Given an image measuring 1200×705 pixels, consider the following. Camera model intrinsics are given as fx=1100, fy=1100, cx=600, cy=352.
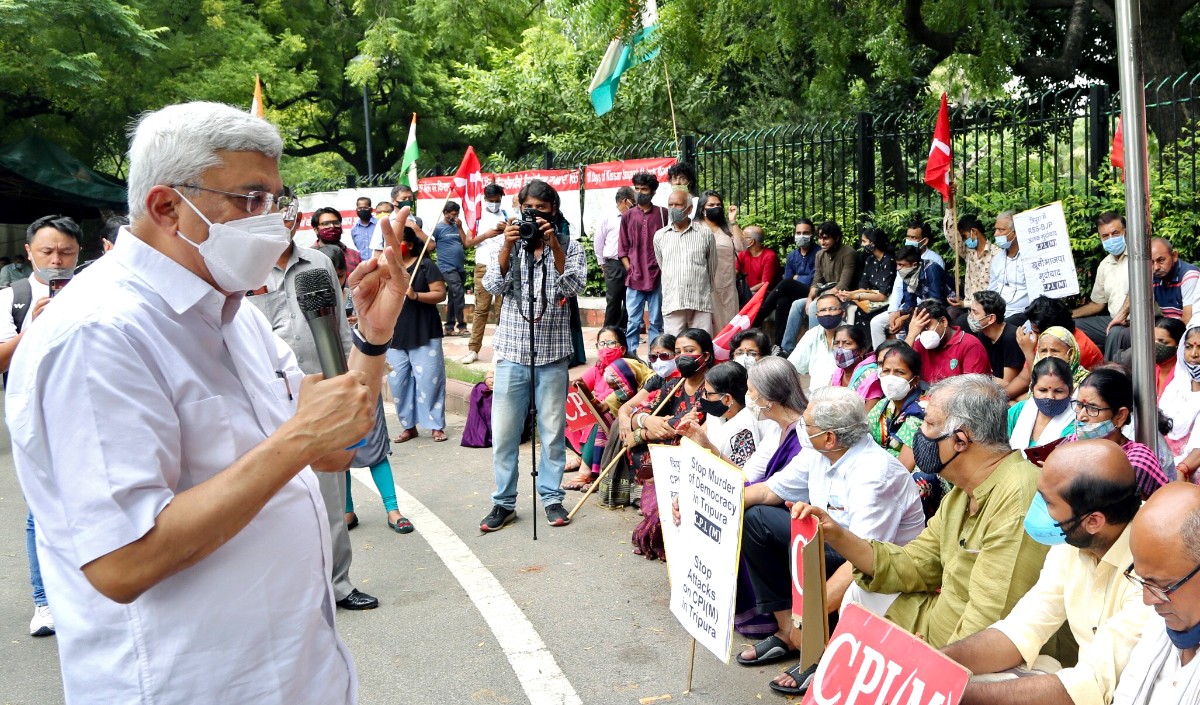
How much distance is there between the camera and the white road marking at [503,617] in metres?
4.58

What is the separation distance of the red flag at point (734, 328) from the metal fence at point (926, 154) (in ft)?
6.57

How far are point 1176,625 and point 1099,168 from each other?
859 cm

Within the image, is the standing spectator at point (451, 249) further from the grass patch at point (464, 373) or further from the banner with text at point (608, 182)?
the grass patch at point (464, 373)

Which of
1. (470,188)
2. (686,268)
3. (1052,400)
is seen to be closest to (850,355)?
(1052,400)

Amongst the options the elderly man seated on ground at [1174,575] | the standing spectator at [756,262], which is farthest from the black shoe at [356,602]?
the standing spectator at [756,262]

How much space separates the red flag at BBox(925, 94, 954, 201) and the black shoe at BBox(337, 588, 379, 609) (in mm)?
6912

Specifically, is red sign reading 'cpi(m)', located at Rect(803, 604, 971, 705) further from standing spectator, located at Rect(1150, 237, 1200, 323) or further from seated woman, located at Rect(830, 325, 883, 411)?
standing spectator, located at Rect(1150, 237, 1200, 323)

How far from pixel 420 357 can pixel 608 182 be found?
6265 millimetres

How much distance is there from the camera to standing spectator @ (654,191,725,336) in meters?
10.8

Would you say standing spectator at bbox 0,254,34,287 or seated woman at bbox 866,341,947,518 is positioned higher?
standing spectator at bbox 0,254,34,287

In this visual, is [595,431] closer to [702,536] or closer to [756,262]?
[702,536]

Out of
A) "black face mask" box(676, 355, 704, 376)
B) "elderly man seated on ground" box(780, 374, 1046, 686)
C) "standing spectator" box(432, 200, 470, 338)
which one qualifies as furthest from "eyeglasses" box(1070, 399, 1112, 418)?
"standing spectator" box(432, 200, 470, 338)

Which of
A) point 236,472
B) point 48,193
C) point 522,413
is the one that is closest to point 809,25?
point 522,413

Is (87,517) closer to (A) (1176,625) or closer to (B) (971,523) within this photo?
(A) (1176,625)
